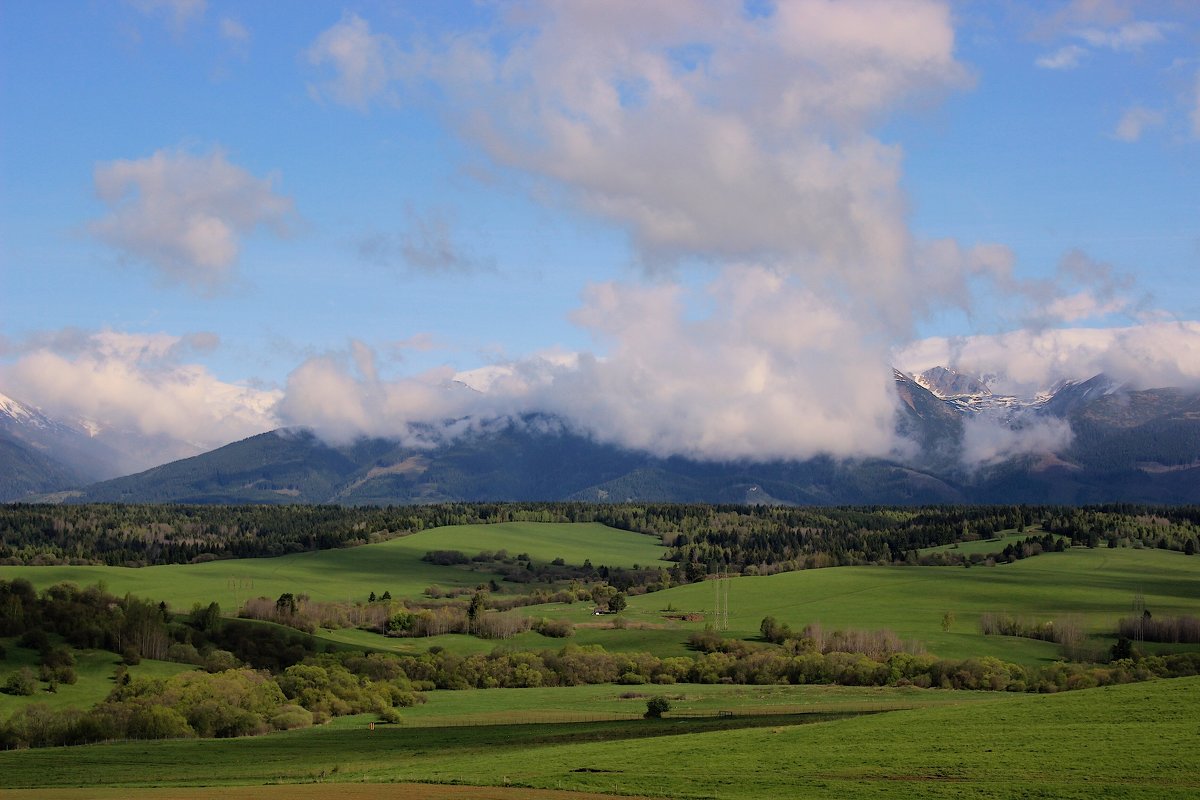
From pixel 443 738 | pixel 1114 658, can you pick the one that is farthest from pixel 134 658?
pixel 1114 658

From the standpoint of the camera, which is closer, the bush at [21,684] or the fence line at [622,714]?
the fence line at [622,714]

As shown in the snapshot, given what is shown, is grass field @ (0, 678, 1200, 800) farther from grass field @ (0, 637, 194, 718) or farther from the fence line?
grass field @ (0, 637, 194, 718)

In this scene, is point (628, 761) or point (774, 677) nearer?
point (628, 761)

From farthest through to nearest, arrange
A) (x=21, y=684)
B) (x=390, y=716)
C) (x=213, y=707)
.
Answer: (x=390, y=716), (x=21, y=684), (x=213, y=707)

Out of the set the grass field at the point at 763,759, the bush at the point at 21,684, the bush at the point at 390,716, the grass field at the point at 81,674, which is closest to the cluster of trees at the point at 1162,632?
the grass field at the point at 763,759

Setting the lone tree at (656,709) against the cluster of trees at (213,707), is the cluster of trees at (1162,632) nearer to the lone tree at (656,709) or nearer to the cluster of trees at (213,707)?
the lone tree at (656,709)

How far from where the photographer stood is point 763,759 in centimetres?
8038

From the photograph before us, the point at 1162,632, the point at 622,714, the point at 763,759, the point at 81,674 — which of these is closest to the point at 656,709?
the point at 622,714

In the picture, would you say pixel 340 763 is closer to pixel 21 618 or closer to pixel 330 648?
pixel 21 618

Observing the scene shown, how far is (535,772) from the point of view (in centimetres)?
8119

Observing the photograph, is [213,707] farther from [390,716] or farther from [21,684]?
[21,684]

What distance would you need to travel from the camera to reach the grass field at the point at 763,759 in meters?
69.4

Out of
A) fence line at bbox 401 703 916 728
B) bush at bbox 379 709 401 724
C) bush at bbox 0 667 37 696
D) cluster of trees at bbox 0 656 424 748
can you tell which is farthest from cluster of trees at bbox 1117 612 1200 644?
bush at bbox 0 667 37 696

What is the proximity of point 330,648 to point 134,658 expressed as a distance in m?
37.8
